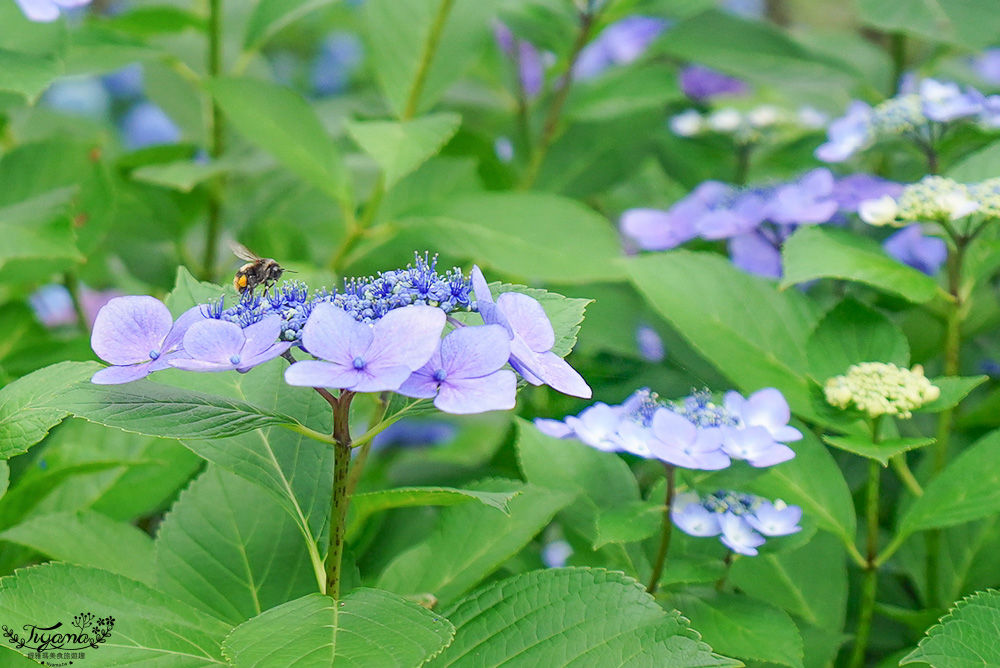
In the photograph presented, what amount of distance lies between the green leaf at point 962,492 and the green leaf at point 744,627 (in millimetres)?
175

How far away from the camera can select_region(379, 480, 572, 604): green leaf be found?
811mm

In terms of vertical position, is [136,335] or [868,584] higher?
[136,335]

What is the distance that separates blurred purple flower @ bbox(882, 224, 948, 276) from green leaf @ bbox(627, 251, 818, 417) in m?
0.19

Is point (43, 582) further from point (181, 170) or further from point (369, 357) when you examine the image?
point (181, 170)

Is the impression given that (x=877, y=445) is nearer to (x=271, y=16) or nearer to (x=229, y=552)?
(x=229, y=552)

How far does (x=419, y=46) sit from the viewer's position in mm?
1317

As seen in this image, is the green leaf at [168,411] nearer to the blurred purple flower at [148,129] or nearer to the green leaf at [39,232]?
the green leaf at [39,232]

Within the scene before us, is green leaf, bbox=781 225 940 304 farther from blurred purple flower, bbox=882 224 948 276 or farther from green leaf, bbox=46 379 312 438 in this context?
green leaf, bbox=46 379 312 438

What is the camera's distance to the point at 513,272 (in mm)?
1167

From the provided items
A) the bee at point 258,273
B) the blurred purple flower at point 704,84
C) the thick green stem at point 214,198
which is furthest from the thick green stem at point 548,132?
the bee at point 258,273

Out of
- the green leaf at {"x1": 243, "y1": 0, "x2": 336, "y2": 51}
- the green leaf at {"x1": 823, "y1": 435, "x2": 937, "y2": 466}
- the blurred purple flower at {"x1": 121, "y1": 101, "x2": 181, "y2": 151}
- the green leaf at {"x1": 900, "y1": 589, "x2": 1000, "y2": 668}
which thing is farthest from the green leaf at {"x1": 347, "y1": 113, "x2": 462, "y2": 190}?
the blurred purple flower at {"x1": 121, "y1": 101, "x2": 181, "y2": 151}

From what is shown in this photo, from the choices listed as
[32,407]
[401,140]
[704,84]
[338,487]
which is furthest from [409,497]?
[704,84]

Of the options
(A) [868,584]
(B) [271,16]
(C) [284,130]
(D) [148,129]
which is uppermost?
(B) [271,16]

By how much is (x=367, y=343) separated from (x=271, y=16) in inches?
35.7
